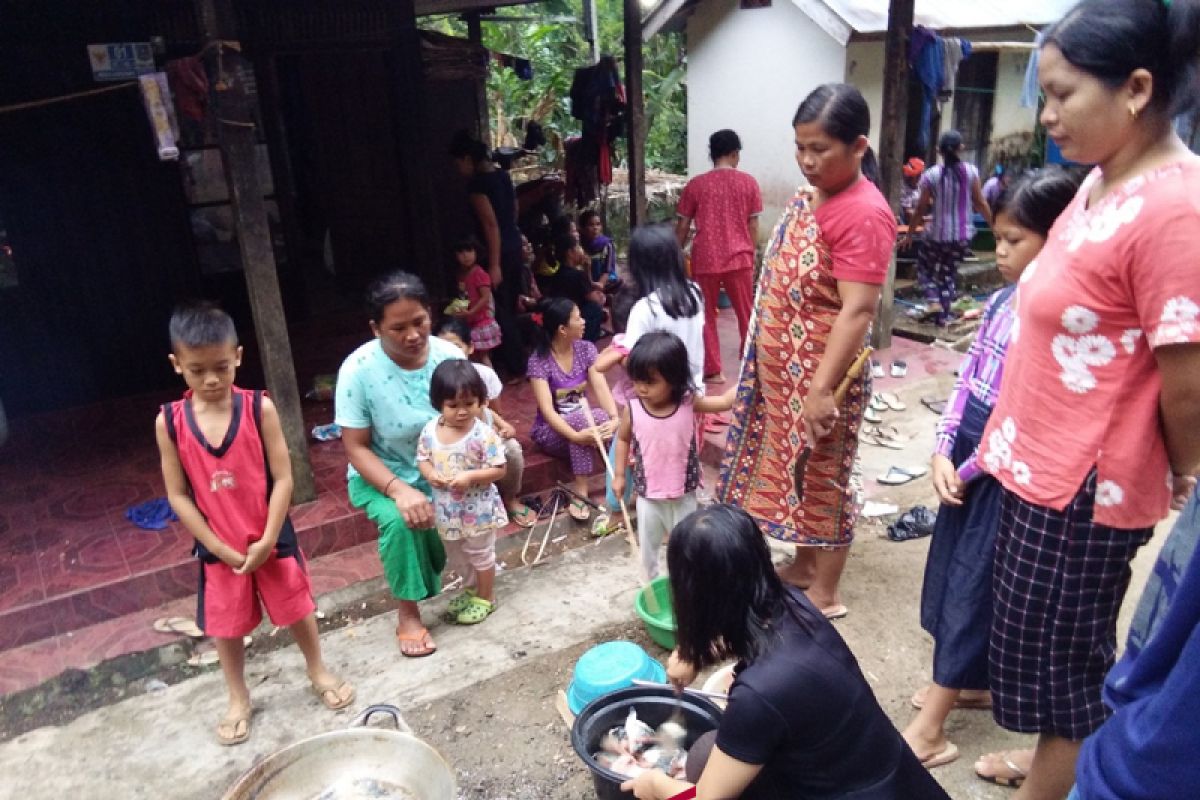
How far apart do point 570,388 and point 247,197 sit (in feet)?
5.94

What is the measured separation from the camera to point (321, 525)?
421 cm

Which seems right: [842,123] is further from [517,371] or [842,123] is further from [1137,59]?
[517,371]

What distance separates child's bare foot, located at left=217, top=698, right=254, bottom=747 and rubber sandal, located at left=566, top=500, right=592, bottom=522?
6.13 feet

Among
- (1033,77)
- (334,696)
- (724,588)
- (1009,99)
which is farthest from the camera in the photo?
(1009,99)

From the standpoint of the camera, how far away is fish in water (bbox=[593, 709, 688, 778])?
2.48 metres

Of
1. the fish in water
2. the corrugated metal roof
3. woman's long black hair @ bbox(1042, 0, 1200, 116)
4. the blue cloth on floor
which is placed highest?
the corrugated metal roof

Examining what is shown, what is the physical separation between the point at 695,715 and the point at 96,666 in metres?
2.52

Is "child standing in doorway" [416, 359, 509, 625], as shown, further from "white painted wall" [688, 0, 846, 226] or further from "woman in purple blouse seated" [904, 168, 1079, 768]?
"white painted wall" [688, 0, 846, 226]

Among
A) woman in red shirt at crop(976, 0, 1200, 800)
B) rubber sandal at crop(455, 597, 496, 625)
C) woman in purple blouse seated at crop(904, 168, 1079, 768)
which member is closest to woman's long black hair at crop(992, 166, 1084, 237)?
woman in purple blouse seated at crop(904, 168, 1079, 768)

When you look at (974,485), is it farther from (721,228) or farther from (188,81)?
(721,228)

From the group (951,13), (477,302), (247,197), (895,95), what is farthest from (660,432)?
(951,13)

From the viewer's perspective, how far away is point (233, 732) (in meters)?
3.05

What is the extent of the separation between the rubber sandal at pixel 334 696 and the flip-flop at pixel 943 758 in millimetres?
2054

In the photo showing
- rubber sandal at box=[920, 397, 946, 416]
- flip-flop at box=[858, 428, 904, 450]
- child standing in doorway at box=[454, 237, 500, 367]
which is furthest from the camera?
rubber sandal at box=[920, 397, 946, 416]
